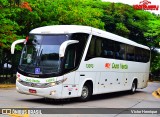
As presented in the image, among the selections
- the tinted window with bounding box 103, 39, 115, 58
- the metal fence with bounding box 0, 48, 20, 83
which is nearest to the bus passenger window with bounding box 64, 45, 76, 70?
the tinted window with bounding box 103, 39, 115, 58

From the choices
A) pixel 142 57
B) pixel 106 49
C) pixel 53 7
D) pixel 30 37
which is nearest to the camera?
pixel 30 37

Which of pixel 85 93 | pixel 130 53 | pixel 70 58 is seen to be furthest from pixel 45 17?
pixel 70 58

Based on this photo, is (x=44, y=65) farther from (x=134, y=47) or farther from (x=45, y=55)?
(x=134, y=47)

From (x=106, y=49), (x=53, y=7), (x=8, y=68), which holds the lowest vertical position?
(x=8, y=68)

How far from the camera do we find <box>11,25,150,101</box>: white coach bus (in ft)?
45.9

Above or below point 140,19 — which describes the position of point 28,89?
below

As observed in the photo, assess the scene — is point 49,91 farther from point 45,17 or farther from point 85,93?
point 45,17

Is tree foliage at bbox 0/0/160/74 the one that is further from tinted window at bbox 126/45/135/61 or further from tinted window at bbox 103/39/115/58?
tinted window at bbox 103/39/115/58

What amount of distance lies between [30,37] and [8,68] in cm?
1876

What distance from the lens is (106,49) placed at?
58.0 ft

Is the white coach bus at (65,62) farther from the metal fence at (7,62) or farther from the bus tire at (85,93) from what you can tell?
the metal fence at (7,62)

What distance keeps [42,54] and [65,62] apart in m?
1.01

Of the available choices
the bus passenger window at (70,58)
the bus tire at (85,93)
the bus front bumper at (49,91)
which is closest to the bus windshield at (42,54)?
the bus passenger window at (70,58)

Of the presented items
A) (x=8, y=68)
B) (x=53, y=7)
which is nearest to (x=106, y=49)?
(x=53, y=7)
